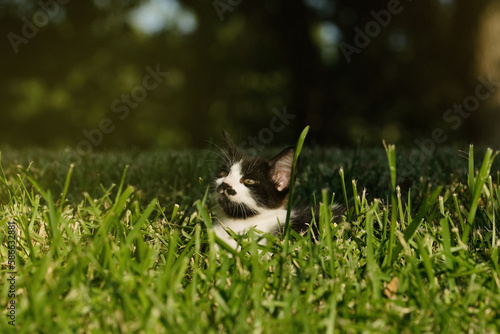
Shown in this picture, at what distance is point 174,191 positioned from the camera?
12.4ft

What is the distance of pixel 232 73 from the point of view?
38.2ft

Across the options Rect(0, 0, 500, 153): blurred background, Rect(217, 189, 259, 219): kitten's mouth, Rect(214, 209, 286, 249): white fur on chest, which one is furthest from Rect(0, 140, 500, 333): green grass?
Rect(0, 0, 500, 153): blurred background

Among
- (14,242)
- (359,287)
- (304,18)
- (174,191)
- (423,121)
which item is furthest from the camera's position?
(423,121)

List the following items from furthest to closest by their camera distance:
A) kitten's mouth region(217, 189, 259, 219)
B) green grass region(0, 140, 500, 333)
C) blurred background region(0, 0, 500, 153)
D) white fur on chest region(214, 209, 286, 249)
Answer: blurred background region(0, 0, 500, 153) → kitten's mouth region(217, 189, 259, 219) → white fur on chest region(214, 209, 286, 249) → green grass region(0, 140, 500, 333)

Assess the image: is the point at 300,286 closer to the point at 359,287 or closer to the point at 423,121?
the point at 359,287

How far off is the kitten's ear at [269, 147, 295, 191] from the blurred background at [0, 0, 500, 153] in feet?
21.5

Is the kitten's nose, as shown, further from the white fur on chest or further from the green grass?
the green grass

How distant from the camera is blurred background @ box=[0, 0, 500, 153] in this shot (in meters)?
10.7

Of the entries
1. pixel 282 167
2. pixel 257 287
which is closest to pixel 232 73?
pixel 282 167

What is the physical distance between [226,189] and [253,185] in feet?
0.52

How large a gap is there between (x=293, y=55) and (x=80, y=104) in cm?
552

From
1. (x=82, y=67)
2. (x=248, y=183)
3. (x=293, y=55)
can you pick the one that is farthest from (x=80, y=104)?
(x=248, y=183)

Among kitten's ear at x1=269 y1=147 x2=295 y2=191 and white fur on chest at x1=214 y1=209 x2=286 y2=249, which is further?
kitten's ear at x1=269 y1=147 x2=295 y2=191

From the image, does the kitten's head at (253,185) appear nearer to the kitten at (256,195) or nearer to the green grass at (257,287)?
the kitten at (256,195)
